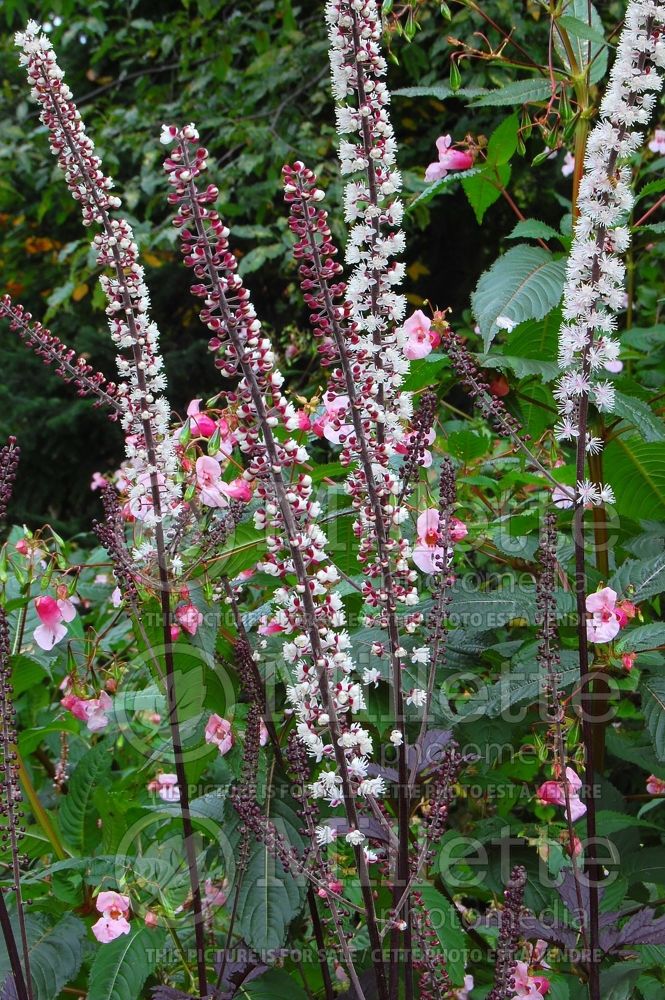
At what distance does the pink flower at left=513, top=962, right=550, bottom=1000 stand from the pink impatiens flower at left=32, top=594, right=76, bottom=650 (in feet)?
3.50

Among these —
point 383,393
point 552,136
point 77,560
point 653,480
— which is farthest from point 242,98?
point 383,393

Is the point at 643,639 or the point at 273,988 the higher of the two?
the point at 643,639

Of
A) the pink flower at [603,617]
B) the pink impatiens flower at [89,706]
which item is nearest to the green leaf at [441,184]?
the pink flower at [603,617]

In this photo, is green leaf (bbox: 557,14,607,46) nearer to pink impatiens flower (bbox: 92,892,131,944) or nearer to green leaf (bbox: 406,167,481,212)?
green leaf (bbox: 406,167,481,212)

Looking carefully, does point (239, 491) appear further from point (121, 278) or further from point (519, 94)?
point (519, 94)

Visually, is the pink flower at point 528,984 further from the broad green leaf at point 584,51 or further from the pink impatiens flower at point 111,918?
the broad green leaf at point 584,51

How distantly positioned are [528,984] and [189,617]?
2.70 feet

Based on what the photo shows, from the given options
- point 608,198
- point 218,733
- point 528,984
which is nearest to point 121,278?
point 608,198

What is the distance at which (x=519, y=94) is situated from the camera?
1.99m

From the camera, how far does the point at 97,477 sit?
3.23 meters

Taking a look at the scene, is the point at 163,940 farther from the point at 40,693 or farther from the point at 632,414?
the point at 632,414

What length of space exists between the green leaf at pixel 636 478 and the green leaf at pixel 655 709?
0.44 meters

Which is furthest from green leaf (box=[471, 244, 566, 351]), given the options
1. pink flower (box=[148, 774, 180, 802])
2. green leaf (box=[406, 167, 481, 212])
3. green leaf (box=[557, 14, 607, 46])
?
pink flower (box=[148, 774, 180, 802])

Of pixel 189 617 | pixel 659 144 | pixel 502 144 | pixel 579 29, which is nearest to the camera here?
pixel 189 617
